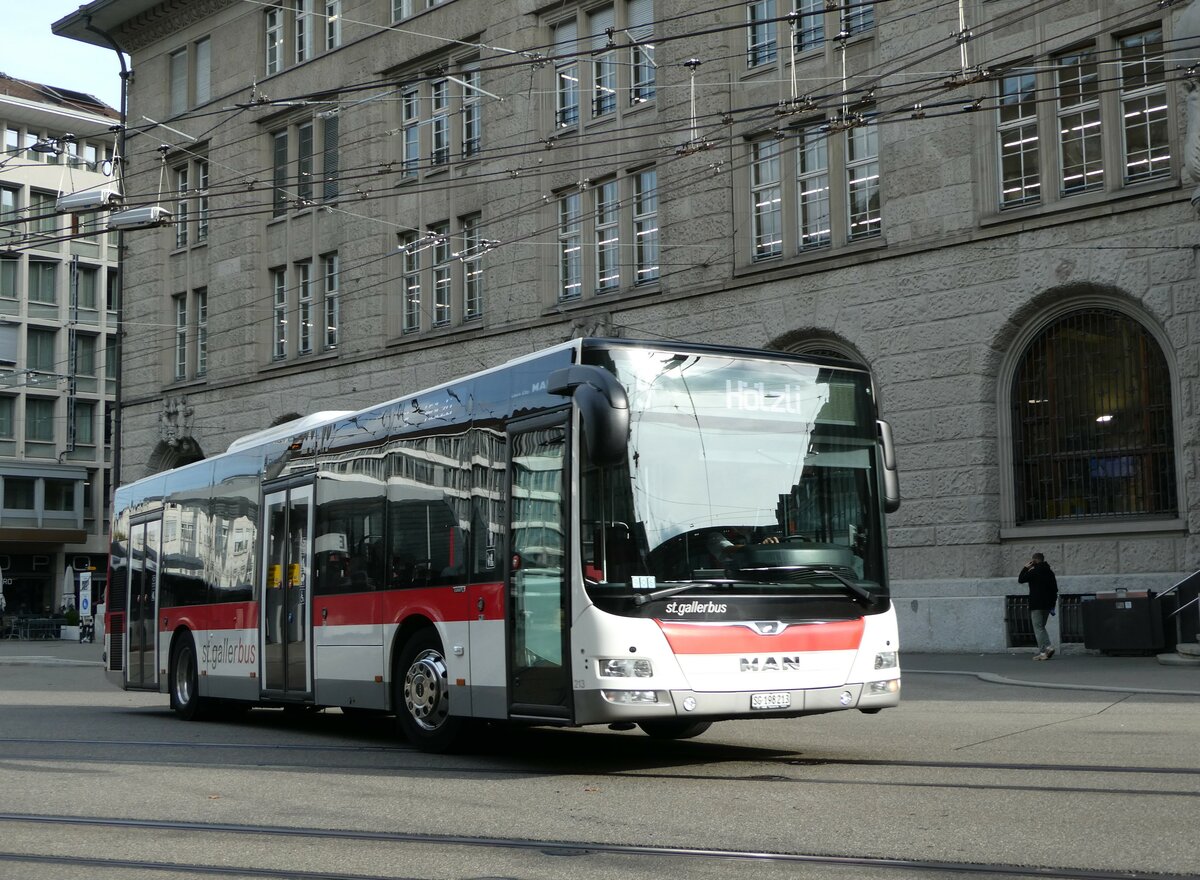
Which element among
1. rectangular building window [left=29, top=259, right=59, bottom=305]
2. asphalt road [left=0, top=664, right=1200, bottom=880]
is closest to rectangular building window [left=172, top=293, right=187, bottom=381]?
rectangular building window [left=29, top=259, right=59, bottom=305]

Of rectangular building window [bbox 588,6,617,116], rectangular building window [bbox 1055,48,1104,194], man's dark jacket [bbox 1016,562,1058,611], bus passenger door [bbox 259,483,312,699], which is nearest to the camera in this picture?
bus passenger door [bbox 259,483,312,699]

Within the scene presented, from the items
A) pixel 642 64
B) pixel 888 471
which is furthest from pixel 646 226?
pixel 888 471

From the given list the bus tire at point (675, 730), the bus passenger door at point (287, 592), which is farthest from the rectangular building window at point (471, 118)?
the bus tire at point (675, 730)

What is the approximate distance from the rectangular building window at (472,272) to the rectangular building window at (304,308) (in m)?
5.54

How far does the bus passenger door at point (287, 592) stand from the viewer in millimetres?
14188

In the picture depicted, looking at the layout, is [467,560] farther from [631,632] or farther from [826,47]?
[826,47]

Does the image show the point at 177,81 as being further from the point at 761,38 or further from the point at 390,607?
the point at 390,607

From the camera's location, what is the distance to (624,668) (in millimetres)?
9984

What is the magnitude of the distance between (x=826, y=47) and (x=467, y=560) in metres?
17.3

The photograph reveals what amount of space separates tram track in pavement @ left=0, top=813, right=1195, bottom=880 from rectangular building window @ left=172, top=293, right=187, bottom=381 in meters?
34.4

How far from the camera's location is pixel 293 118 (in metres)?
37.8

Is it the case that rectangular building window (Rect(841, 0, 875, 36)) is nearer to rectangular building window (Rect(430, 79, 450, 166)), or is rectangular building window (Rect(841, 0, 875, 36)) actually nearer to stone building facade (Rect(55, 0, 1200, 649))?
stone building facade (Rect(55, 0, 1200, 649))

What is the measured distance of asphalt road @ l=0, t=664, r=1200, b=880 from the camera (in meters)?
7.03

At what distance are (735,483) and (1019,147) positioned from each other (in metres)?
15.6
